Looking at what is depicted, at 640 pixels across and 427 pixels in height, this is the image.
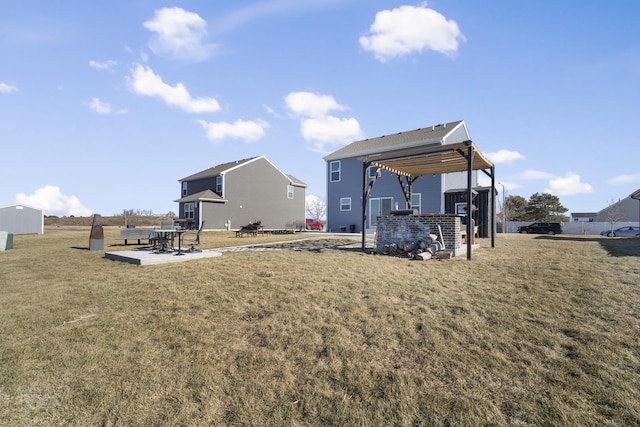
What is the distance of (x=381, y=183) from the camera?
22531 mm

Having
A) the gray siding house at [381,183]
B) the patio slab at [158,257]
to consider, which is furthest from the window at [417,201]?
the patio slab at [158,257]

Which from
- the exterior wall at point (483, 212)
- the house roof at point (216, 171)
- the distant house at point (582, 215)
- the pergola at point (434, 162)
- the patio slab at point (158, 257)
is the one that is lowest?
the patio slab at point (158, 257)

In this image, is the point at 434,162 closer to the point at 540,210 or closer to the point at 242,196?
the point at 242,196

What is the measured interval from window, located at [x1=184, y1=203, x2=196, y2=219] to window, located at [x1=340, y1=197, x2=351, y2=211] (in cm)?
1589

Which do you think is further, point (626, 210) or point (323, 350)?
point (626, 210)

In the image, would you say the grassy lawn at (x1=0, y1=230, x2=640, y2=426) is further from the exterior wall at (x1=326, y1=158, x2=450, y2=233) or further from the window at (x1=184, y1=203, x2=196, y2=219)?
the window at (x1=184, y1=203, x2=196, y2=219)

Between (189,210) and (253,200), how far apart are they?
21.4 ft

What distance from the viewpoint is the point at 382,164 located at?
12172 mm

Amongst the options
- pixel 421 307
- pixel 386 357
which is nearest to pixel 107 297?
pixel 386 357

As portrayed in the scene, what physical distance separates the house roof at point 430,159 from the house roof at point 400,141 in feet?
21.3

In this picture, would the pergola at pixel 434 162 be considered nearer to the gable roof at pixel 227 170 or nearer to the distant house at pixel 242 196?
the distant house at pixel 242 196

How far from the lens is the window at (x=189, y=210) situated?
105 feet

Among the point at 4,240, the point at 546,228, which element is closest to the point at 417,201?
the point at 546,228

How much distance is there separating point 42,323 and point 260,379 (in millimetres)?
3575
